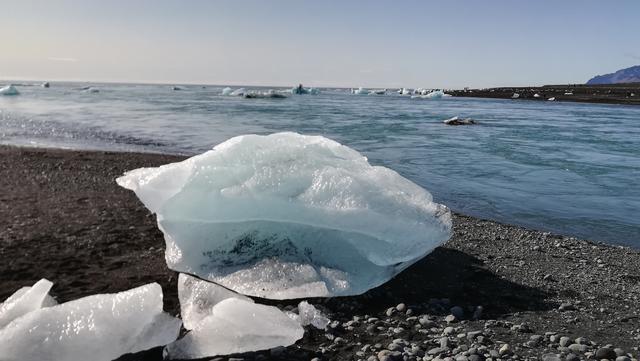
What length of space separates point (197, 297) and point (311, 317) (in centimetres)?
110

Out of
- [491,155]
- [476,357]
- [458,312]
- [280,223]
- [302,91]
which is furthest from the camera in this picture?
[302,91]

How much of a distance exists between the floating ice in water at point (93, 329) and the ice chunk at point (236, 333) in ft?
0.53

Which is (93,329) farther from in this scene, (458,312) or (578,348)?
(578,348)

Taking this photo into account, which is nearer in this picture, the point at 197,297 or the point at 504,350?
the point at 504,350

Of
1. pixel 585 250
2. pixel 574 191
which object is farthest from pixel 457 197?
pixel 585 250

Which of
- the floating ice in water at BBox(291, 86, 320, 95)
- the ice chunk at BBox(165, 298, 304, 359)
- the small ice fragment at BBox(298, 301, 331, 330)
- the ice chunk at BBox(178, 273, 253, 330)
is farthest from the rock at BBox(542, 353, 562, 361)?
the floating ice in water at BBox(291, 86, 320, 95)

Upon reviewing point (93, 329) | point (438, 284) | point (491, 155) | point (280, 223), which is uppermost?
point (280, 223)

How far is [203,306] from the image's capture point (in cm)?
463

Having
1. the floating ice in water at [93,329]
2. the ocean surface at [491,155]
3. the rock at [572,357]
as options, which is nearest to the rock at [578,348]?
the rock at [572,357]

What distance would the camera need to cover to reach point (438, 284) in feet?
18.5

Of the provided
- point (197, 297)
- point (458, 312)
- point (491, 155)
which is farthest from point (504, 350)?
point (491, 155)

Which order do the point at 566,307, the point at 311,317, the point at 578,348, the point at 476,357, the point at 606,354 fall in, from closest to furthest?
the point at 476,357 < the point at 606,354 < the point at 578,348 < the point at 311,317 < the point at 566,307

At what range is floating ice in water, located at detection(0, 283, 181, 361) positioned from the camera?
3.66 m

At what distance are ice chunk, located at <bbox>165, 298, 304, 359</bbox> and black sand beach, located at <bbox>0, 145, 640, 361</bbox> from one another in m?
0.14
